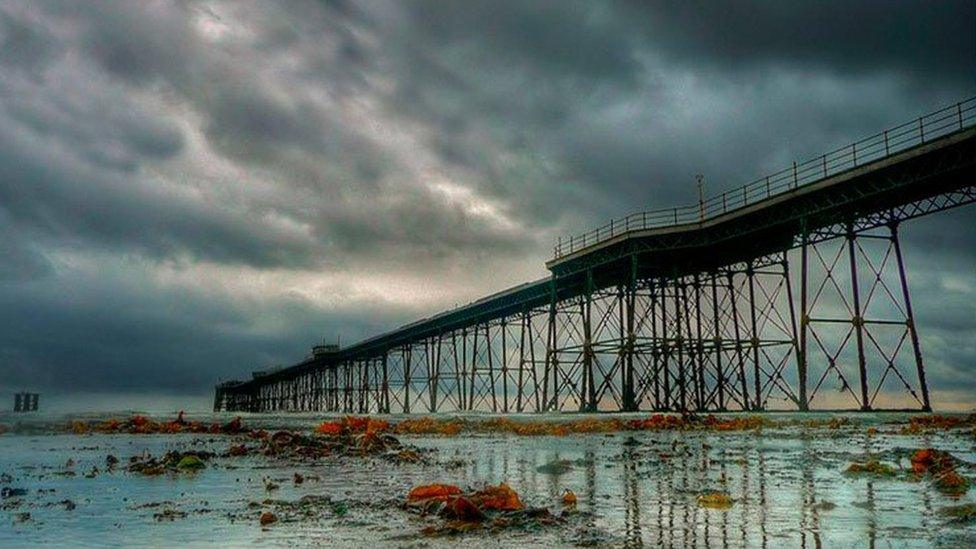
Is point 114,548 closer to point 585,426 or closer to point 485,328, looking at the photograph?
point 585,426

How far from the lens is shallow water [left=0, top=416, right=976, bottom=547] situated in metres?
4.94

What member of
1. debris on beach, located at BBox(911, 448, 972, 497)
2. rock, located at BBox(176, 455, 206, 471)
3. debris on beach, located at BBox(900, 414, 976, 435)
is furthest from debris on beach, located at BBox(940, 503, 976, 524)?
debris on beach, located at BBox(900, 414, 976, 435)

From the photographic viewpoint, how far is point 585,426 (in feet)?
75.6

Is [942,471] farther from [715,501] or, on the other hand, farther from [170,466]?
[170,466]

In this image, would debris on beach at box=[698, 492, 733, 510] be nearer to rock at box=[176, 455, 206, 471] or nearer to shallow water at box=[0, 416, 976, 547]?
shallow water at box=[0, 416, 976, 547]

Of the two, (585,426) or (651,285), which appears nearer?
(585,426)

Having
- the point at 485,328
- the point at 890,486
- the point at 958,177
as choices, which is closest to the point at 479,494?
the point at 890,486

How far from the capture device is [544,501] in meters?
6.70

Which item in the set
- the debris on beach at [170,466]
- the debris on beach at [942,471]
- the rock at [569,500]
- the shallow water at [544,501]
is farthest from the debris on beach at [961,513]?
the debris on beach at [170,466]

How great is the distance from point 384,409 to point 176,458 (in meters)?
71.6

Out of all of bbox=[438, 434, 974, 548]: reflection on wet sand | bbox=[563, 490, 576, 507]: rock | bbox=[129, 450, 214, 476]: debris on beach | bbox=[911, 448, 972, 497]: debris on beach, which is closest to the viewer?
bbox=[438, 434, 974, 548]: reflection on wet sand

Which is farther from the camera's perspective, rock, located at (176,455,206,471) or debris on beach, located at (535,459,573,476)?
rock, located at (176,455,206,471)

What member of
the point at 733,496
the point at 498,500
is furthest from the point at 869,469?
the point at 498,500

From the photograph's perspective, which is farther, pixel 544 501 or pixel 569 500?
pixel 544 501
